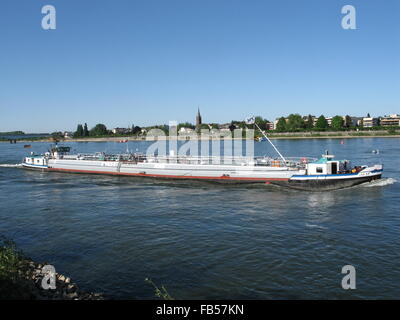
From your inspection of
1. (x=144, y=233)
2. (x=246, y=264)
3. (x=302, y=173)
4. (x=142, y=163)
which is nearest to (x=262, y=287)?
(x=246, y=264)

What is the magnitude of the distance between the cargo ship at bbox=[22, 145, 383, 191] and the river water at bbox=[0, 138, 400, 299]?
7.06 ft

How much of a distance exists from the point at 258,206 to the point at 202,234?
1095cm

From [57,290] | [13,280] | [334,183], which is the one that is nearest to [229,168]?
[334,183]

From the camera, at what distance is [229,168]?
4853 centimetres

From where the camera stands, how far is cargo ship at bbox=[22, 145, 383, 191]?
136 ft

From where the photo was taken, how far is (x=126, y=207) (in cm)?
3438

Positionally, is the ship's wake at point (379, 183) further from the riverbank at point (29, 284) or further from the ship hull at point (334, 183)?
the riverbank at point (29, 284)

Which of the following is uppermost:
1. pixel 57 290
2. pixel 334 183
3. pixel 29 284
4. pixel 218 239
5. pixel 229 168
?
pixel 229 168

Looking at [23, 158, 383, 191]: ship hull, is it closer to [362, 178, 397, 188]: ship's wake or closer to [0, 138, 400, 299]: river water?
[362, 178, 397, 188]: ship's wake

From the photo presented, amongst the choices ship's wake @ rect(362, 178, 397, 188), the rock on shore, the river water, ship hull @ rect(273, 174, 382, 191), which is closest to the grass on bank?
the rock on shore

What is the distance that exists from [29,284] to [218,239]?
12.6 m

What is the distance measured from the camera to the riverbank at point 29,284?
12.4 meters

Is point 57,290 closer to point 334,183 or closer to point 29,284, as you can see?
point 29,284
